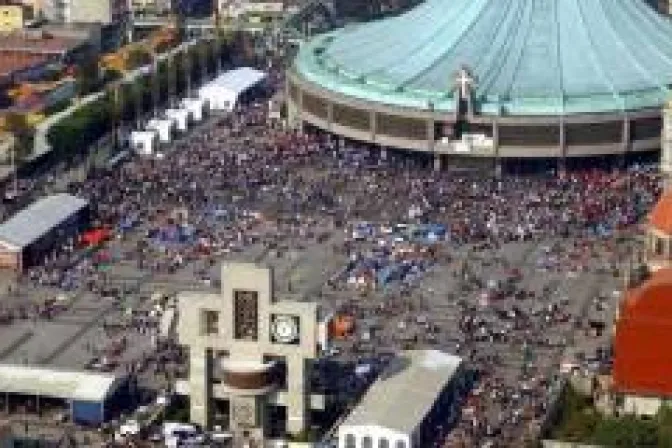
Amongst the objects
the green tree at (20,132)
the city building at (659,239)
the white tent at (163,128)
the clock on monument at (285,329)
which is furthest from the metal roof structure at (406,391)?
the white tent at (163,128)

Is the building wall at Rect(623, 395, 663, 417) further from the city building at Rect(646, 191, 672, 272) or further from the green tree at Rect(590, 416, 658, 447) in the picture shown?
the city building at Rect(646, 191, 672, 272)

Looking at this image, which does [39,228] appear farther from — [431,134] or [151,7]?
[151,7]

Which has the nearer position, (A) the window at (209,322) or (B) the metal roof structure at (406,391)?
(B) the metal roof structure at (406,391)

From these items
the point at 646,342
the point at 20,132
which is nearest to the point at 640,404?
the point at 646,342

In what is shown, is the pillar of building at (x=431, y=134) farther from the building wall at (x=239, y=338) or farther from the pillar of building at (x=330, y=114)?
the building wall at (x=239, y=338)

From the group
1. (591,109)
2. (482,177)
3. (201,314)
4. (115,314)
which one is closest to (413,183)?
(482,177)

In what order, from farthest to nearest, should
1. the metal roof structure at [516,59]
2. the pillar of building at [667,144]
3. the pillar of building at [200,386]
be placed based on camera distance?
the metal roof structure at [516,59]
the pillar of building at [667,144]
the pillar of building at [200,386]
